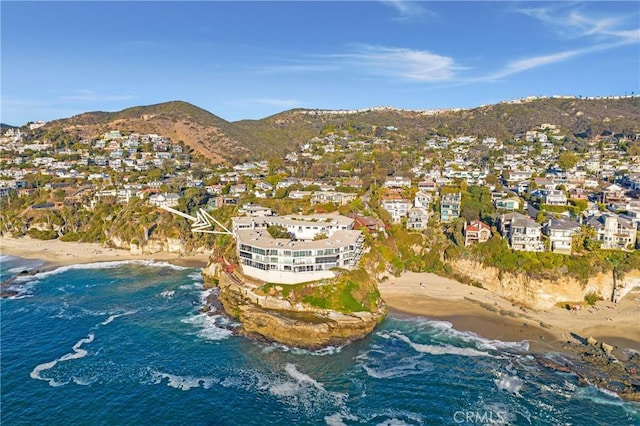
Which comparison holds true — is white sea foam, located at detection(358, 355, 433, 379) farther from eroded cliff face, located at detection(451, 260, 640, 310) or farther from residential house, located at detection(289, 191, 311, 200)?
residential house, located at detection(289, 191, 311, 200)

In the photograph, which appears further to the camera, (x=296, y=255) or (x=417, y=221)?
(x=417, y=221)

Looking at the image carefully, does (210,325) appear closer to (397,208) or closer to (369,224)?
(369,224)

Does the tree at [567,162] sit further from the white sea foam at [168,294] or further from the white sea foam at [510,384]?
the white sea foam at [168,294]

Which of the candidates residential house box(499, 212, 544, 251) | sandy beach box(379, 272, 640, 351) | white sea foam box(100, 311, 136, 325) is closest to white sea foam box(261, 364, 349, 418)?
sandy beach box(379, 272, 640, 351)

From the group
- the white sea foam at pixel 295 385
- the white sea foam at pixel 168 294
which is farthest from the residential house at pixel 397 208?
the white sea foam at pixel 295 385

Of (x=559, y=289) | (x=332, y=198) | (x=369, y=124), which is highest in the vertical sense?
(x=369, y=124)

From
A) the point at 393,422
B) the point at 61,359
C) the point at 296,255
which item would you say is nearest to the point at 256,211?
the point at 296,255
